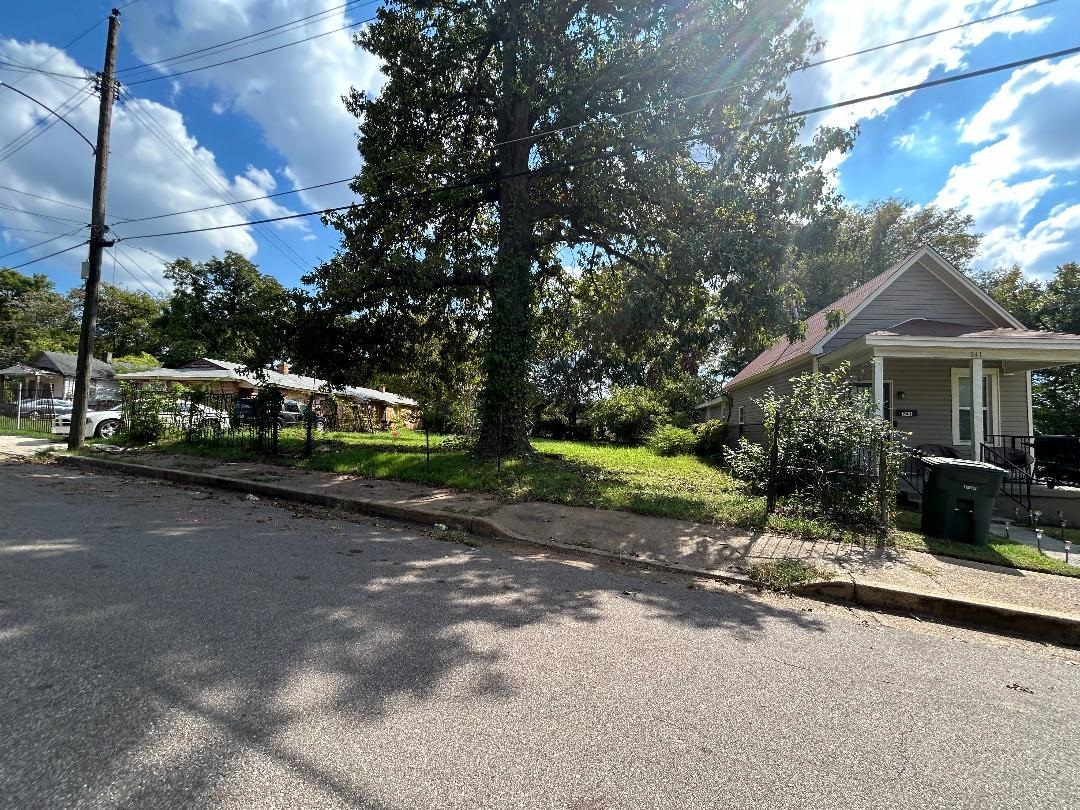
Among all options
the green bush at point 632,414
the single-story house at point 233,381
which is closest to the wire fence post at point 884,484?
the green bush at point 632,414

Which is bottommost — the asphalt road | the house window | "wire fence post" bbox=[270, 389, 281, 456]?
the asphalt road

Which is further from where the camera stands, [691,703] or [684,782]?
[691,703]

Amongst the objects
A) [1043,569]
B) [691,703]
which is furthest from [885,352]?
[691,703]

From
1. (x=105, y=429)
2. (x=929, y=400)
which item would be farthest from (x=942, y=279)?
(x=105, y=429)

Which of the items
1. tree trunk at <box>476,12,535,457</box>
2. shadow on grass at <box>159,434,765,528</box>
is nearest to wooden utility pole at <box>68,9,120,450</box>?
shadow on grass at <box>159,434,765,528</box>

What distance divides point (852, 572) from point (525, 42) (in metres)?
11.9

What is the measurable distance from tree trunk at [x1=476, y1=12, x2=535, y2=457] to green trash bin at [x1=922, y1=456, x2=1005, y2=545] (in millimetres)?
7410

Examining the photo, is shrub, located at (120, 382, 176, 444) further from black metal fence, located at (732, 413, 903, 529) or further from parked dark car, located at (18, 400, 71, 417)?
black metal fence, located at (732, 413, 903, 529)

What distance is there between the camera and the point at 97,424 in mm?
17938

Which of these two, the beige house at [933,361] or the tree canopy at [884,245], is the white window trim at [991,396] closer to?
the beige house at [933,361]

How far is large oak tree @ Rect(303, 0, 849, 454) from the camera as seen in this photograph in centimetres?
1044

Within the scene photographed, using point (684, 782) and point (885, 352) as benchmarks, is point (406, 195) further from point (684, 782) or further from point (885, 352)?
point (684, 782)

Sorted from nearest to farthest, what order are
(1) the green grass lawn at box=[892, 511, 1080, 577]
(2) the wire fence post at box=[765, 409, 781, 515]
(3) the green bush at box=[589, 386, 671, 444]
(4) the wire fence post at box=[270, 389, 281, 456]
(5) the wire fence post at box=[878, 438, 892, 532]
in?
(1) the green grass lawn at box=[892, 511, 1080, 577], (5) the wire fence post at box=[878, 438, 892, 532], (2) the wire fence post at box=[765, 409, 781, 515], (4) the wire fence post at box=[270, 389, 281, 456], (3) the green bush at box=[589, 386, 671, 444]

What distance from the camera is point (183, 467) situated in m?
11.5
